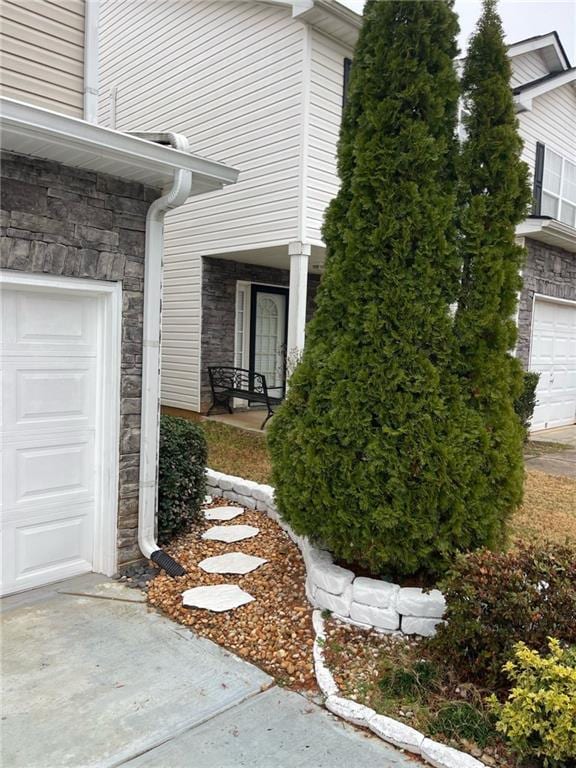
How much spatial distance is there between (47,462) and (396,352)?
7.45ft

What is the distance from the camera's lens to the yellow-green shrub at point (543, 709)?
201 cm

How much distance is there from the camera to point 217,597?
11.6ft

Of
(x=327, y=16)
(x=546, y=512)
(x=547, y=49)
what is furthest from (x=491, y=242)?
(x=547, y=49)

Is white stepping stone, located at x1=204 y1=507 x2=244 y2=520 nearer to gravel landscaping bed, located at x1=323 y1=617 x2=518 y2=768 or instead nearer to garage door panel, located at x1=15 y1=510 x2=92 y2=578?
garage door panel, located at x1=15 y1=510 x2=92 y2=578

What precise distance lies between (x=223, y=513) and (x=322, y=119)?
18.6 ft

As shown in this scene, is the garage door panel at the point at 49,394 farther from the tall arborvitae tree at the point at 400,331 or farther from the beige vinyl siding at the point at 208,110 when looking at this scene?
the beige vinyl siding at the point at 208,110

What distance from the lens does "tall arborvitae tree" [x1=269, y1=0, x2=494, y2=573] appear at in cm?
303

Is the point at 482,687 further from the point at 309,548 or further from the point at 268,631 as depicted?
the point at 309,548

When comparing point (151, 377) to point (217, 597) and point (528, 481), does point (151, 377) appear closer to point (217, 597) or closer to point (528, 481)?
point (217, 597)

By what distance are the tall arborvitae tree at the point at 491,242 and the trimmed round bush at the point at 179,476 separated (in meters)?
2.33

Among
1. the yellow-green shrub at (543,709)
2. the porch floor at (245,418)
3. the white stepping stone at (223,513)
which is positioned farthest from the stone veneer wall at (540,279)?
the yellow-green shrub at (543,709)

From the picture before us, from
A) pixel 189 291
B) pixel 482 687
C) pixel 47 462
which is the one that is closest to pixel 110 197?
pixel 47 462

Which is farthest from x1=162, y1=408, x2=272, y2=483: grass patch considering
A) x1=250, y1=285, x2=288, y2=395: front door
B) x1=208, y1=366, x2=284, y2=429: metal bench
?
x1=250, y1=285, x2=288, y2=395: front door

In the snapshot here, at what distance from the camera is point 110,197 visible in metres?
3.60
